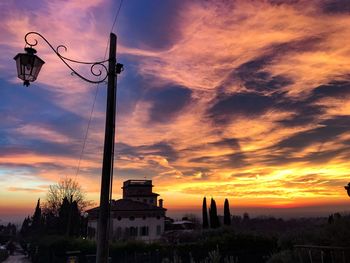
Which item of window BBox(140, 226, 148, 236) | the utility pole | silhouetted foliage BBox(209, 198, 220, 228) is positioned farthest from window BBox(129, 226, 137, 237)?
the utility pole

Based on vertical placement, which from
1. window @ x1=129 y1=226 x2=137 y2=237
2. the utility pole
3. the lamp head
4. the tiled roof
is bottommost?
the utility pole

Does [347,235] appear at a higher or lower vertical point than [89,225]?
lower

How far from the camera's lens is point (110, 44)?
7355 millimetres

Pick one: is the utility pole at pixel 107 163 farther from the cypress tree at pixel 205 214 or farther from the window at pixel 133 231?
the window at pixel 133 231

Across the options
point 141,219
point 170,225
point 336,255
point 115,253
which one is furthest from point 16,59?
point 170,225

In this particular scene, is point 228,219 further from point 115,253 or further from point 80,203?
point 115,253

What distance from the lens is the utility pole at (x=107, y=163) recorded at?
661cm

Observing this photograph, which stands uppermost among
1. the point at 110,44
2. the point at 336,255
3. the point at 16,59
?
the point at 110,44

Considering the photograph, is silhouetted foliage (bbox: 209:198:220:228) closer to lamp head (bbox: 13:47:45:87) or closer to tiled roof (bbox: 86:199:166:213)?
tiled roof (bbox: 86:199:166:213)

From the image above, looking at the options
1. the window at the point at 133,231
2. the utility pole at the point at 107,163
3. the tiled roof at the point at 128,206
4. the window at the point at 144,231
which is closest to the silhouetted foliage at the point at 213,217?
the tiled roof at the point at 128,206

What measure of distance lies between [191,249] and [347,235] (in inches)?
521

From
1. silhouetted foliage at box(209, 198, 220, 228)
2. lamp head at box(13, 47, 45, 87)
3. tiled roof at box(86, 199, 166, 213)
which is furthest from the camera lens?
tiled roof at box(86, 199, 166, 213)

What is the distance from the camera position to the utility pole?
21.7 ft

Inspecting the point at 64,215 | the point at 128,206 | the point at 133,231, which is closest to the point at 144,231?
the point at 133,231
